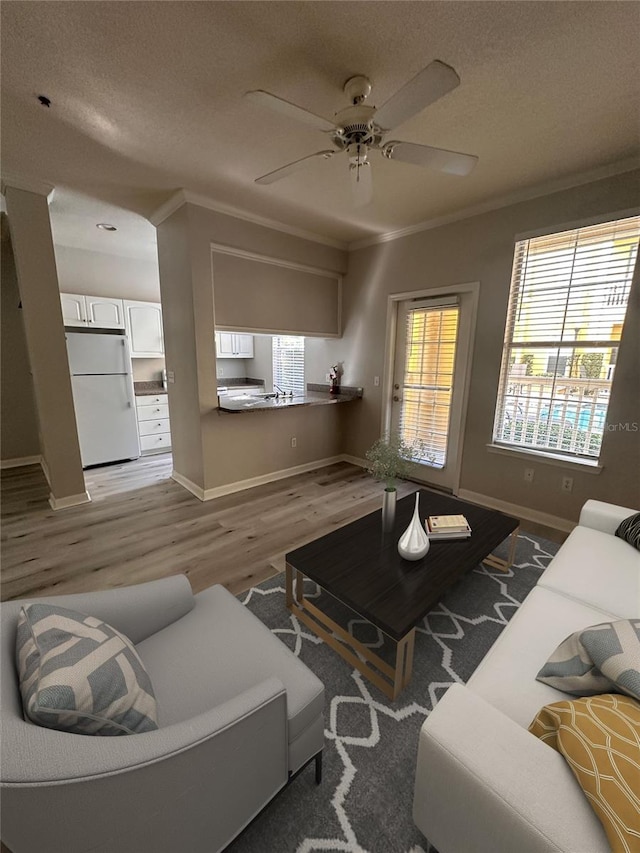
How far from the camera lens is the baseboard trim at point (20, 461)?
4277 millimetres

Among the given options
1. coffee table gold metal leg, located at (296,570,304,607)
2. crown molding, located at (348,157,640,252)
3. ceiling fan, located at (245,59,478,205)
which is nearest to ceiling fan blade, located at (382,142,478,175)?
ceiling fan, located at (245,59,478,205)

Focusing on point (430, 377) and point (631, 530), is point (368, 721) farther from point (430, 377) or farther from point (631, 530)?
point (430, 377)

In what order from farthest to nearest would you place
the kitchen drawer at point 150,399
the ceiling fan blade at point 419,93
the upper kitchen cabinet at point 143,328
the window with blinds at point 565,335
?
1. the kitchen drawer at point 150,399
2. the upper kitchen cabinet at point 143,328
3. the window with blinds at point 565,335
4. the ceiling fan blade at point 419,93

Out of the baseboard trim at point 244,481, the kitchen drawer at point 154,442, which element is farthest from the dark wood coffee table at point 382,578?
the kitchen drawer at point 154,442

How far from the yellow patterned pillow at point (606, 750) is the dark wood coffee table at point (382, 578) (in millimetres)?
578

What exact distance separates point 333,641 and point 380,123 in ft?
8.08

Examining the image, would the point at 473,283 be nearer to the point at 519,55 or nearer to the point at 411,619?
the point at 519,55

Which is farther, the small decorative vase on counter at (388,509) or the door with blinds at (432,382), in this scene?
the door with blinds at (432,382)

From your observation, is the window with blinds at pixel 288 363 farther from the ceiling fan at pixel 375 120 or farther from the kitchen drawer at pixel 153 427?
the ceiling fan at pixel 375 120

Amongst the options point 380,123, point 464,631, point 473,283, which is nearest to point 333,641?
point 464,631

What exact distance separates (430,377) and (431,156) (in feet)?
7.38

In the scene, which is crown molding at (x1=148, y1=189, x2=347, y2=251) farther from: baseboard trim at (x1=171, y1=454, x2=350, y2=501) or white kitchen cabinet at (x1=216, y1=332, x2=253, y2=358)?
baseboard trim at (x1=171, y1=454, x2=350, y2=501)

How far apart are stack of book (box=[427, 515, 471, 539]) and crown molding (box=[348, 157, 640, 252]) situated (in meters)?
2.65

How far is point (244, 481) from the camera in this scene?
3744mm
